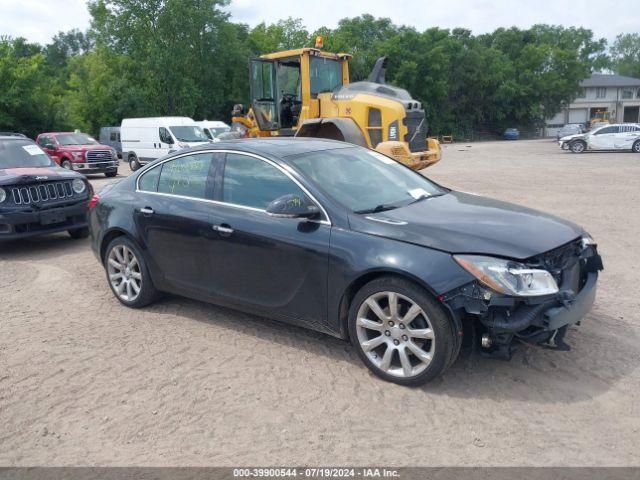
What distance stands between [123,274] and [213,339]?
141cm

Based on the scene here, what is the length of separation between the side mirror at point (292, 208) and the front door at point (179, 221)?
824 mm

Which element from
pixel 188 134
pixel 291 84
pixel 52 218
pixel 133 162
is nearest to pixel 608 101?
pixel 188 134

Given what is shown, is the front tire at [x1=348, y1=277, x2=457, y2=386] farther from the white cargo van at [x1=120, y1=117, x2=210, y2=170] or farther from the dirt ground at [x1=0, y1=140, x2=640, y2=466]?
the white cargo van at [x1=120, y1=117, x2=210, y2=170]

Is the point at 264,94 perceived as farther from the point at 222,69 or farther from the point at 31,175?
the point at 222,69

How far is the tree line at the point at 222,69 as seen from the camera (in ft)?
130

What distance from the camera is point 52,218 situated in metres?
8.21

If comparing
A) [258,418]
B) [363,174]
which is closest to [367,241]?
[363,174]

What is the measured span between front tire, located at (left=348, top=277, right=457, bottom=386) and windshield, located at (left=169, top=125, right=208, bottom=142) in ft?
68.8

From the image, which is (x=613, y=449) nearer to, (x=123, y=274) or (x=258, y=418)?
(x=258, y=418)

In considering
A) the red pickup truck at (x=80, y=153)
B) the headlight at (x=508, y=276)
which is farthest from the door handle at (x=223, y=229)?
the red pickup truck at (x=80, y=153)

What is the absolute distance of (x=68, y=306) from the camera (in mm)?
5723

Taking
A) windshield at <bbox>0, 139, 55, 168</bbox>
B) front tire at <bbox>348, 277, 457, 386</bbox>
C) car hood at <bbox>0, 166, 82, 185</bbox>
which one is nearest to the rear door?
windshield at <bbox>0, 139, 55, 168</bbox>

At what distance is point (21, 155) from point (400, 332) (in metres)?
7.78

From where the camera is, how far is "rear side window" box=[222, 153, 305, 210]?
14.7 feet
